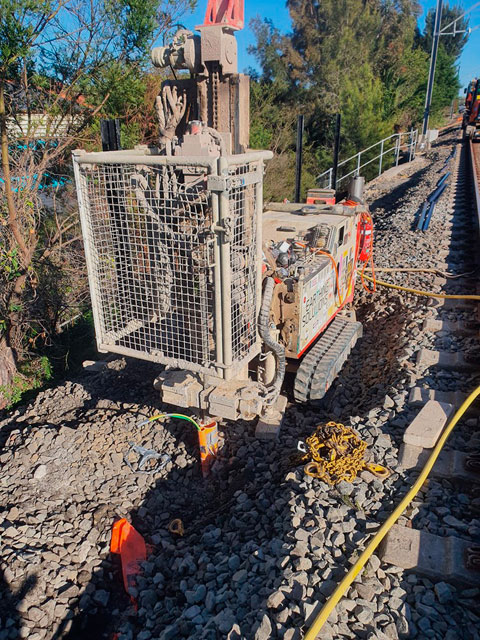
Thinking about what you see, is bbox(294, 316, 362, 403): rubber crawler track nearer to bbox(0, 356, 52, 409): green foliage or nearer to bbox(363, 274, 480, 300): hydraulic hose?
bbox(363, 274, 480, 300): hydraulic hose

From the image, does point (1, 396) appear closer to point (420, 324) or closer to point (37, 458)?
point (37, 458)

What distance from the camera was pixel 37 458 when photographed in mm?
5320

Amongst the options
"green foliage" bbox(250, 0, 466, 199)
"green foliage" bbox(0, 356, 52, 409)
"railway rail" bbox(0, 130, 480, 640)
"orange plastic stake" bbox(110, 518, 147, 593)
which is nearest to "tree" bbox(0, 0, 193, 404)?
"green foliage" bbox(0, 356, 52, 409)

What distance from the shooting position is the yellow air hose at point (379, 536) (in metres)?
2.84

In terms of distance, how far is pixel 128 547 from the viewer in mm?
4570

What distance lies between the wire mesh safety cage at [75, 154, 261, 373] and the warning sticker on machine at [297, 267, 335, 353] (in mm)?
917

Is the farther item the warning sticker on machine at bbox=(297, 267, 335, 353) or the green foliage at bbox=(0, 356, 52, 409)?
the green foliage at bbox=(0, 356, 52, 409)

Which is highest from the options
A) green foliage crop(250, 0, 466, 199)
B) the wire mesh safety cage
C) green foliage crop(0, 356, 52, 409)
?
green foliage crop(250, 0, 466, 199)

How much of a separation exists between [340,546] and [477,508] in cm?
118

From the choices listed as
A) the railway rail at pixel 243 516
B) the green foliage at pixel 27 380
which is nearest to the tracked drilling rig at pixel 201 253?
the railway rail at pixel 243 516

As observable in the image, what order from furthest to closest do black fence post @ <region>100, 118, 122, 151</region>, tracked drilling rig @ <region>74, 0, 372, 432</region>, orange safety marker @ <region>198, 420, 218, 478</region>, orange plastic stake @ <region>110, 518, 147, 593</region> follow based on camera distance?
black fence post @ <region>100, 118, 122, 151</region> → orange safety marker @ <region>198, 420, 218, 478</region> → orange plastic stake @ <region>110, 518, 147, 593</region> → tracked drilling rig @ <region>74, 0, 372, 432</region>

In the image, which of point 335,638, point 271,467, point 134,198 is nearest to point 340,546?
point 335,638

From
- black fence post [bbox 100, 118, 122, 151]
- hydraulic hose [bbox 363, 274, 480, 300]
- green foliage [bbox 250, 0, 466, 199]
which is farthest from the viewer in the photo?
green foliage [bbox 250, 0, 466, 199]

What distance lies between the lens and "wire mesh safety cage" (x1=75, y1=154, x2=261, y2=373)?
4.23 metres
